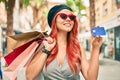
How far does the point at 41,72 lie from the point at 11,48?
1.24 feet

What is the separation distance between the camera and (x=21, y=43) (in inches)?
110

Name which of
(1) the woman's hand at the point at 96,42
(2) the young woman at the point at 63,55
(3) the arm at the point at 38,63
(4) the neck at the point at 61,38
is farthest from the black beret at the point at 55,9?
(1) the woman's hand at the point at 96,42

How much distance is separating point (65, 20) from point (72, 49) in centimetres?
26

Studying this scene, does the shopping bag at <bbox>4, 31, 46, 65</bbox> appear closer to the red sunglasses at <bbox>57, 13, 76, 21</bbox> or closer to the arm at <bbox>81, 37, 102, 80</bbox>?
the red sunglasses at <bbox>57, 13, 76, 21</bbox>

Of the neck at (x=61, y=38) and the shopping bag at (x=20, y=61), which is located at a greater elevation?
the neck at (x=61, y=38)

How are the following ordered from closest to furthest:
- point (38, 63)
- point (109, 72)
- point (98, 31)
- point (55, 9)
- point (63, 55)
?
1. point (98, 31)
2. point (38, 63)
3. point (63, 55)
4. point (55, 9)
5. point (109, 72)

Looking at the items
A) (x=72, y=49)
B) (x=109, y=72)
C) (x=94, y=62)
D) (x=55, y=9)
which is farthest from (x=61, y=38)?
(x=109, y=72)

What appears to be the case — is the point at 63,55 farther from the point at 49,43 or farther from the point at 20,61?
the point at 20,61

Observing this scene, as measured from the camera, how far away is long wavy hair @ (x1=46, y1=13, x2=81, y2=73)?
2648 millimetres

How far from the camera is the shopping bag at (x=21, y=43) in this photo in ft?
9.07

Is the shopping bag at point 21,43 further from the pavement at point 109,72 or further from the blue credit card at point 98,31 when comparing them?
the pavement at point 109,72

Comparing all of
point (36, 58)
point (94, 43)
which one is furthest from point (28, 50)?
point (94, 43)

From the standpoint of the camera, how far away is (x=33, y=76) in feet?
8.51

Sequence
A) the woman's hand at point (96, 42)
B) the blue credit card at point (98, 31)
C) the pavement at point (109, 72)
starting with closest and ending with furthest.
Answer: the blue credit card at point (98, 31), the woman's hand at point (96, 42), the pavement at point (109, 72)
